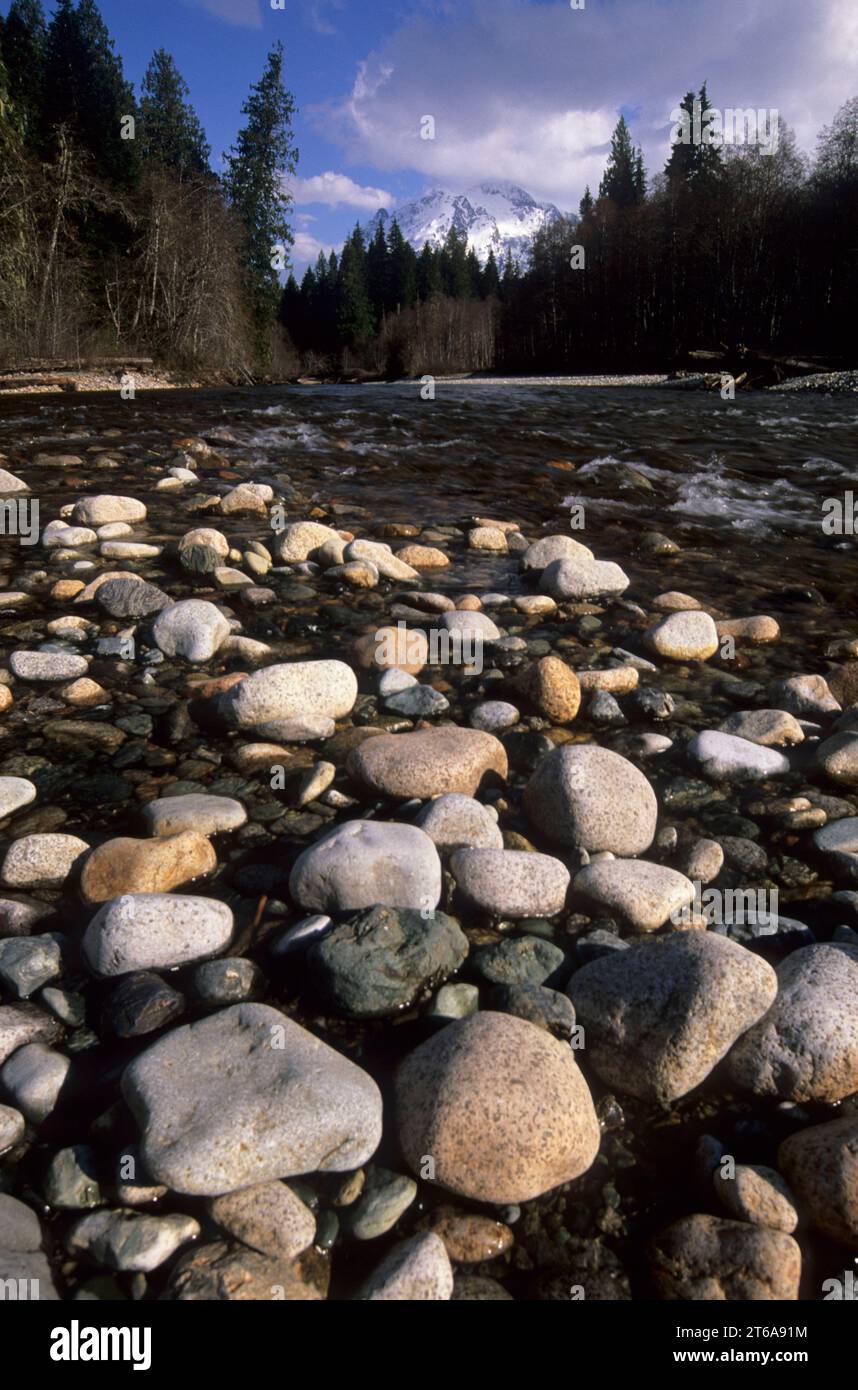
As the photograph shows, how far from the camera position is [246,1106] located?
1.56 m

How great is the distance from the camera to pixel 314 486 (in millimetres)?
8039

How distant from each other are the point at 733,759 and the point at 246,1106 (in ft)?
7.14

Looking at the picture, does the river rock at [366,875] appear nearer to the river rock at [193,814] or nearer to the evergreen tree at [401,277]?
the river rock at [193,814]

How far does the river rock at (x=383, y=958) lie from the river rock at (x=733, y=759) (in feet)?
4.60

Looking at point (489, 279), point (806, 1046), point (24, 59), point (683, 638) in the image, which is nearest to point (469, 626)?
point (683, 638)

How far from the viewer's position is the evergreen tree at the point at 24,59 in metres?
35.2

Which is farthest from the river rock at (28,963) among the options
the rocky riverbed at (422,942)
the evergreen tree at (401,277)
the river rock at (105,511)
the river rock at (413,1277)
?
the evergreen tree at (401,277)

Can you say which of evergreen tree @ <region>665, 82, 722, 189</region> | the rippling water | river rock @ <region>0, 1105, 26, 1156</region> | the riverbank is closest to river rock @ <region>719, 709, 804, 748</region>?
the rippling water

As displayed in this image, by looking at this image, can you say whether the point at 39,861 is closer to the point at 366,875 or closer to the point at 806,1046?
the point at 366,875

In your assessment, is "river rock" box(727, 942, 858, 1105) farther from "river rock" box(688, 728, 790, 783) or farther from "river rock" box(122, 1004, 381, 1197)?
"river rock" box(688, 728, 790, 783)

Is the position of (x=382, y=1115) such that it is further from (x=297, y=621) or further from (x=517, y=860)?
(x=297, y=621)

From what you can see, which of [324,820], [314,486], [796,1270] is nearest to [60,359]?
[314,486]

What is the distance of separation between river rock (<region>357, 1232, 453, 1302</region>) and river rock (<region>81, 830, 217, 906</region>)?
3.82 feet

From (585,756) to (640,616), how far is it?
83.9 inches
